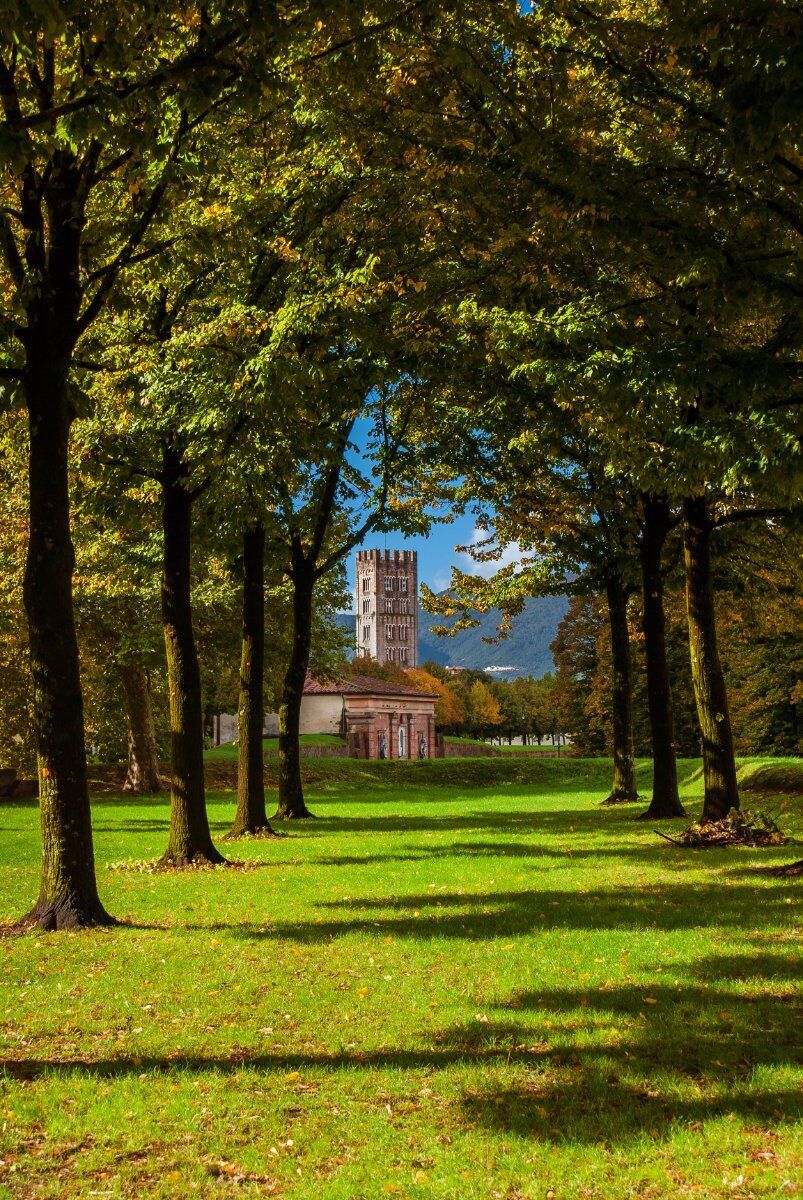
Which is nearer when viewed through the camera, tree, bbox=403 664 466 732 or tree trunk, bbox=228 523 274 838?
tree trunk, bbox=228 523 274 838

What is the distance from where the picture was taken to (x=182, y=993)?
7723 millimetres

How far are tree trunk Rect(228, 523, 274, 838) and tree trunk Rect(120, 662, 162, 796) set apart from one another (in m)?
16.7

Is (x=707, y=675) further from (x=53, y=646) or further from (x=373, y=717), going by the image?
(x=373, y=717)

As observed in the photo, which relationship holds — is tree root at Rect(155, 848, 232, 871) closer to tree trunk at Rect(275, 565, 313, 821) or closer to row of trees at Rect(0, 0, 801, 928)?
row of trees at Rect(0, 0, 801, 928)

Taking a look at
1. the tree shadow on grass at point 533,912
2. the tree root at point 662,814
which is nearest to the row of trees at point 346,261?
the tree shadow on grass at point 533,912

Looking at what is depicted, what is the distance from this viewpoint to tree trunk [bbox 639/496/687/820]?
21.2 meters

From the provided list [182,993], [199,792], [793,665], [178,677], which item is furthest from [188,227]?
[793,665]

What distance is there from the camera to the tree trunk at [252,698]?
20.0 m

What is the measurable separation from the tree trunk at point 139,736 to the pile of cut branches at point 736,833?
2419cm

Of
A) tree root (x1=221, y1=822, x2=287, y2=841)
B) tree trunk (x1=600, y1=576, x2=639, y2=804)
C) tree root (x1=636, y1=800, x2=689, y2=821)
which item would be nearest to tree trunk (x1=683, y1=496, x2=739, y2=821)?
tree root (x1=636, y1=800, x2=689, y2=821)

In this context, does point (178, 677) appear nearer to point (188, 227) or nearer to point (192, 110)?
point (188, 227)

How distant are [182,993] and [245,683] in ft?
40.9

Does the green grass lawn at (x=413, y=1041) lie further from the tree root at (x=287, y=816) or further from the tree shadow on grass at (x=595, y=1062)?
the tree root at (x=287, y=816)

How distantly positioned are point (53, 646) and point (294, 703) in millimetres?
14644
